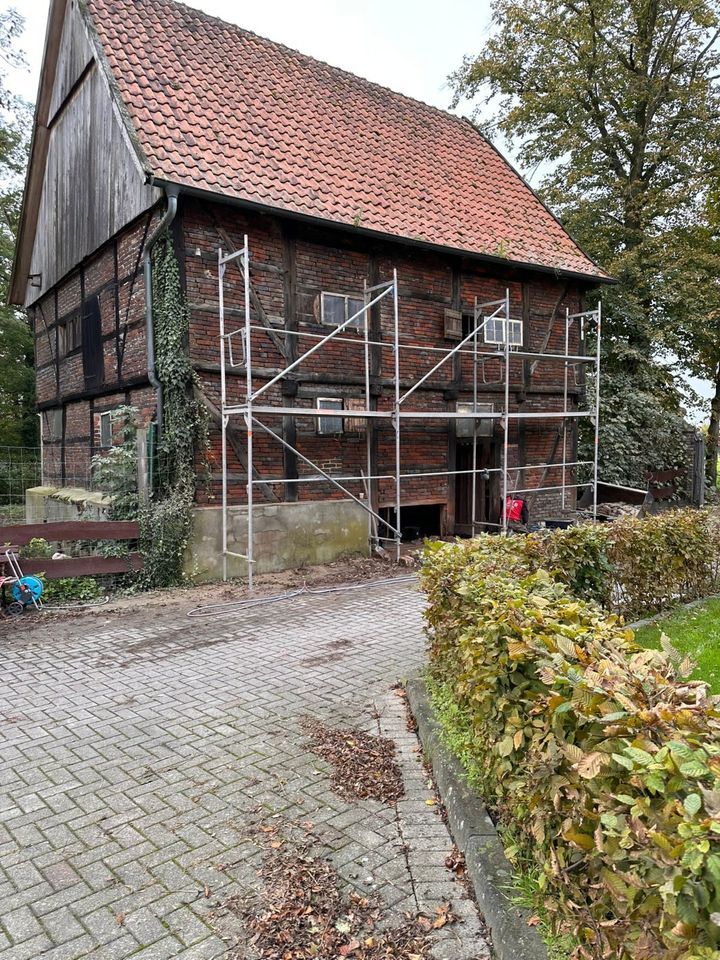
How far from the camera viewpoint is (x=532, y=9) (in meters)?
19.3

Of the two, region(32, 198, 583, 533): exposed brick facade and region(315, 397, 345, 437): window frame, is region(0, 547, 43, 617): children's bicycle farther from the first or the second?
region(315, 397, 345, 437): window frame

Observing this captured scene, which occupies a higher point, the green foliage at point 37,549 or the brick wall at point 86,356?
the brick wall at point 86,356

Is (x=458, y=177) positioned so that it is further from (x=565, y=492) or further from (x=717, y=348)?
(x=717, y=348)

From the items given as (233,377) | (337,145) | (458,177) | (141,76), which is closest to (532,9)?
(458,177)

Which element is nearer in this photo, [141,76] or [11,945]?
[11,945]

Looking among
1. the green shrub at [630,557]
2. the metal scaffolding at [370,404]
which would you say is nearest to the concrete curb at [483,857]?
the green shrub at [630,557]

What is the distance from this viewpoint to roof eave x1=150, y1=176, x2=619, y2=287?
30.5ft

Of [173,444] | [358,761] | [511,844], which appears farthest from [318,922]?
[173,444]

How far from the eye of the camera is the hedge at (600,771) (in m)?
1.60

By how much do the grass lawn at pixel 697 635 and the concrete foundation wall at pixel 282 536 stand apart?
592cm

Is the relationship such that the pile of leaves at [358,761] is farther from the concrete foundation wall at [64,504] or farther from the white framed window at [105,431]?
the white framed window at [105,431]

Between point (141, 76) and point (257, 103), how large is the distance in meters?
2.15

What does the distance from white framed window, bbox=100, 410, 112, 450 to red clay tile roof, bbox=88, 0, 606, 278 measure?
5003mm

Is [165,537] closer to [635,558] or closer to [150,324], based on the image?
[150,324]
